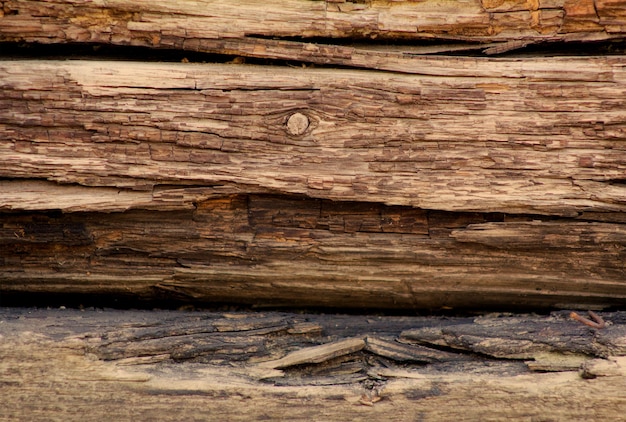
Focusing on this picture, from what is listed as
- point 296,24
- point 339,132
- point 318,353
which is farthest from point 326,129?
point 318,353

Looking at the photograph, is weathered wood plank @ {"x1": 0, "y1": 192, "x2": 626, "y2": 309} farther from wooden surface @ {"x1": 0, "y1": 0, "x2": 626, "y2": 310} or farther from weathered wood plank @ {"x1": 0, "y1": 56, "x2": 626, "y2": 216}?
weathered wood plank @ {"x1": 0, "y1": 56, "x2": 626, "y2": 216}

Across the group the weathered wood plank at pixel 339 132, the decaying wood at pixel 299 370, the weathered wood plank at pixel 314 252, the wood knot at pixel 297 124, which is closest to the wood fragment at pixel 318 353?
the decaying wood at pixel 299 370

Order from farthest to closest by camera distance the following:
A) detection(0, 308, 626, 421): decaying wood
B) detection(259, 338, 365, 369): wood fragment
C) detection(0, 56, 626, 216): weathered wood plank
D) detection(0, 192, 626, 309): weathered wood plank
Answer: detection(0, 192, 626, 309): weathered wood plank < detection(0, 56, 626, 216): weathered wood plank < detection(259, 338, 365, 369): wood fragment < detection(0, 308, 626, 421): decaying wood

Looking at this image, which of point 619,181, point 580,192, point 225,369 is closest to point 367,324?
point 225,369

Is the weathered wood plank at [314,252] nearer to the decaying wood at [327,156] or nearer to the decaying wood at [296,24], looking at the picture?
the decaying wood at [327,156]

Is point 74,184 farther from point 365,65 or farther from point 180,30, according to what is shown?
point 365,65

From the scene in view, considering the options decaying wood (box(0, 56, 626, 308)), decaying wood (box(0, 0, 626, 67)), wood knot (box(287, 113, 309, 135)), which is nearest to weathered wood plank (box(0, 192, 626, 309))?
decaying wood (box(0, 56, 626, 308))
